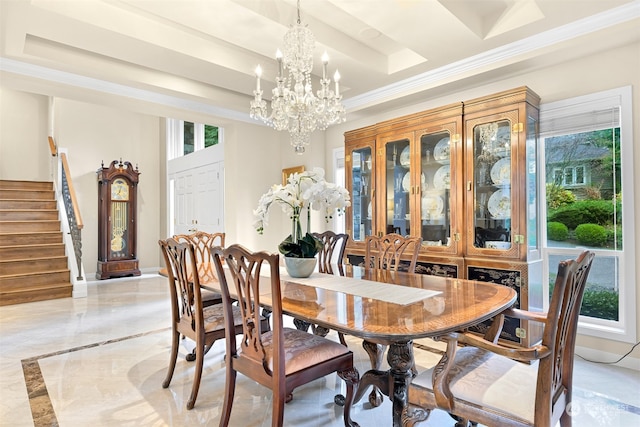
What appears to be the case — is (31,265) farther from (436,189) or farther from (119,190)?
(436,189)

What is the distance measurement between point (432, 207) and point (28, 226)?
635 centimetres

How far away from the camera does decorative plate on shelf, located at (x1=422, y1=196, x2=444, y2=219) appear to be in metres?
3.33

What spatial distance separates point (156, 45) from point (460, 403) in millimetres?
3210

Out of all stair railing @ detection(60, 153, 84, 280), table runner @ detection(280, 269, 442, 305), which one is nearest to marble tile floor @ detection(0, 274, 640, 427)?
table runner @ detection(280, 269, 442, 305)

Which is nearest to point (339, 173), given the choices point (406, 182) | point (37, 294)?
point (406, 182)

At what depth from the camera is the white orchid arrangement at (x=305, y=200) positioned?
7.16ft

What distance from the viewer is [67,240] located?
5.60m

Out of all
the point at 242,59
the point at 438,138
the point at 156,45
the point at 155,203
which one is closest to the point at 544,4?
the point at 438,138

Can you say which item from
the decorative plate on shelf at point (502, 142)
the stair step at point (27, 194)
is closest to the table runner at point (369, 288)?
the decorative plate on shelf at point (502, 142)

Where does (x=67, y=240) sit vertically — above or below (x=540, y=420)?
above

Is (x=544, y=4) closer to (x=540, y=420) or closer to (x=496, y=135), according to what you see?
(x=496, y=135)

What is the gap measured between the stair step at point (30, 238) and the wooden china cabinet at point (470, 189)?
206 inches

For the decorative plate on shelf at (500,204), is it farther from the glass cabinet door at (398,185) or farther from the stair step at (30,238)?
the stair step at (30,238)

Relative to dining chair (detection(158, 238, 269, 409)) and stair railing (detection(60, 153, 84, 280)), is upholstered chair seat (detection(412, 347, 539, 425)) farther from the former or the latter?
stair railing (detection(60, 153, 84, 280))
